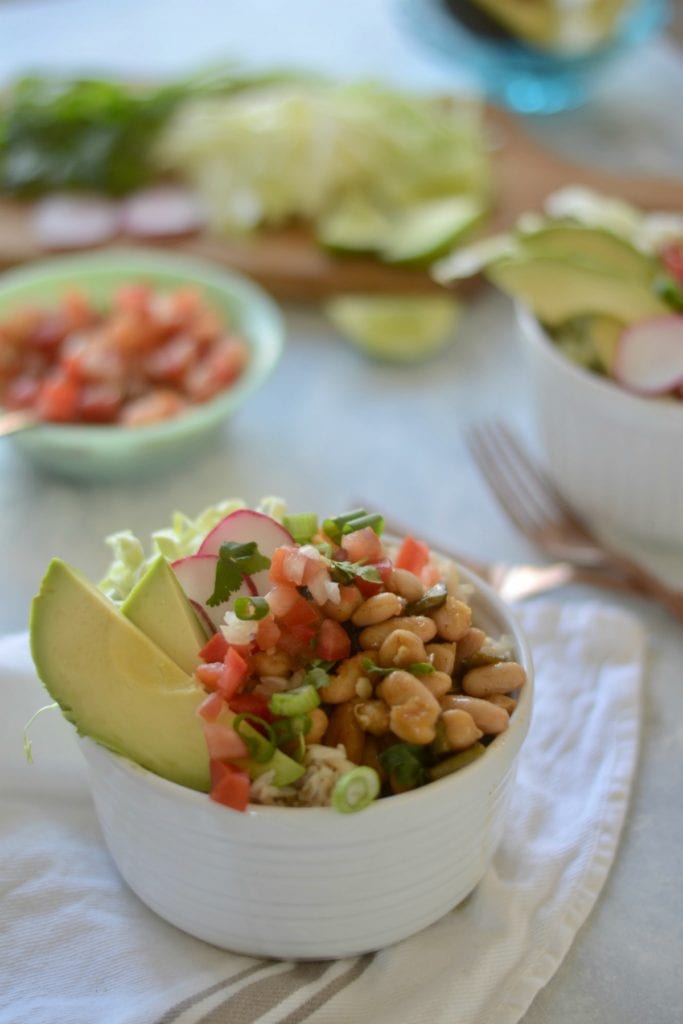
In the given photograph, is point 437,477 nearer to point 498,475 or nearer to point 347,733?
point 498,475

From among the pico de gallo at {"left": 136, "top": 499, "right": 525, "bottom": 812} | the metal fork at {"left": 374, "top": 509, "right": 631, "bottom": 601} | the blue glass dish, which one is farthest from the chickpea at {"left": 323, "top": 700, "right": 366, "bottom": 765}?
the blue glass dish

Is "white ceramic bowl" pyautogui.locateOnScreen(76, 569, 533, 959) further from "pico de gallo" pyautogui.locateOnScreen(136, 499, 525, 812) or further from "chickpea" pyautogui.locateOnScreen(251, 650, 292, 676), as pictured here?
"chickpea" pyautogui.locateOnScreen(251, 650, 292, 676)

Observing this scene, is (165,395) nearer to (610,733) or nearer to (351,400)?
(351,400)

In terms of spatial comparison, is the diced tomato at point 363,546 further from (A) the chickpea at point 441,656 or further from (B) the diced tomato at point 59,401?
(B) the diced tomato at point 59,401

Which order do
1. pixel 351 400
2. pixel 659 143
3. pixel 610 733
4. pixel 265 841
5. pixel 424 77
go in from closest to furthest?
pixel 265 841 < pixel 610 733 < pixel 351 400 < pixel 659 143 < pixel 424 77

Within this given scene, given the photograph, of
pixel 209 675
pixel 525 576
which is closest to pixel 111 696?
pixel 209 675

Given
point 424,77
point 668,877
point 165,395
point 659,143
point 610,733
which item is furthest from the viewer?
point 424,77

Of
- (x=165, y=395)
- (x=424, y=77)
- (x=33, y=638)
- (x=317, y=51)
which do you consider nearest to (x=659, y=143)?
(x=424, y=77)
